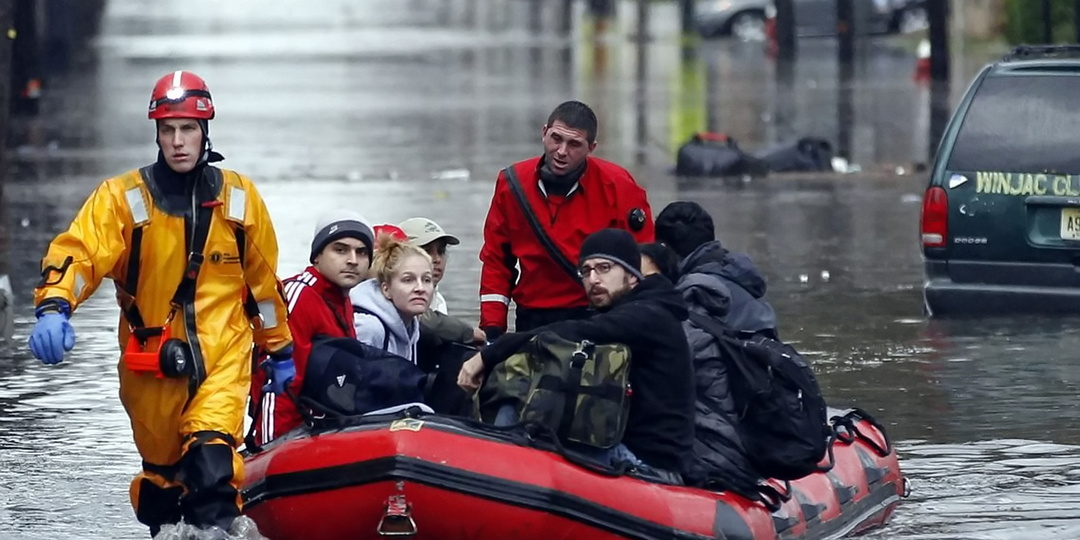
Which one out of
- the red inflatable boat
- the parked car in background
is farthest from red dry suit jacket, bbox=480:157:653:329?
the parked car in background

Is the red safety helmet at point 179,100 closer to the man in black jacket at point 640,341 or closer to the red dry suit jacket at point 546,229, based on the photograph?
the man in black jacket at point 640,341

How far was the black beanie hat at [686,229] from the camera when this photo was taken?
7.77 metres

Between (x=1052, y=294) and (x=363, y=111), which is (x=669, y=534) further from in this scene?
(x=363, y=111)

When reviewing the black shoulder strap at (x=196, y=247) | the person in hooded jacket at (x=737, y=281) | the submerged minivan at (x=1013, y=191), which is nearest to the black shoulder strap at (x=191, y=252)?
the black shoulder strap at (x=196, y=247)

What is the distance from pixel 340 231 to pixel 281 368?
0.69 m

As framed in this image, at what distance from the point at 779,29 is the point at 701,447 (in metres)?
29.2

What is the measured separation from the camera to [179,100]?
664cm

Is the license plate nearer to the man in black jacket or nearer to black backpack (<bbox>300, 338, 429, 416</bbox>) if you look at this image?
the man in black jacket

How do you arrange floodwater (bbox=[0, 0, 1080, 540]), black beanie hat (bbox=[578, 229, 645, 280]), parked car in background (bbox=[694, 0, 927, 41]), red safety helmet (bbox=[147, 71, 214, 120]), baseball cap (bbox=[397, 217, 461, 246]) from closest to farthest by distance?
red safety helmet (bbox=[147, 71, 214, 120])
black beanie hat (bbox=[578, 229, 645, 280])
baseball cap (bbox=[397, 217, 461, 246])
floodwater (bbox=[0, 0, 1080, 540])
parked car in background (bbox=[694, 0, 927, 41])

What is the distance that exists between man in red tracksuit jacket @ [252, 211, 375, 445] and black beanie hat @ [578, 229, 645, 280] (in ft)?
3.04

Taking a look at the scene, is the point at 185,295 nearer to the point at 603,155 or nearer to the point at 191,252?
the point at 191,252

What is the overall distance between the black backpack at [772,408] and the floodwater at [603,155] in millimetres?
683

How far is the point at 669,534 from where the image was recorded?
6652mm

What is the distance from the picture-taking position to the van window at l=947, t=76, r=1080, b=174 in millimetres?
11391
